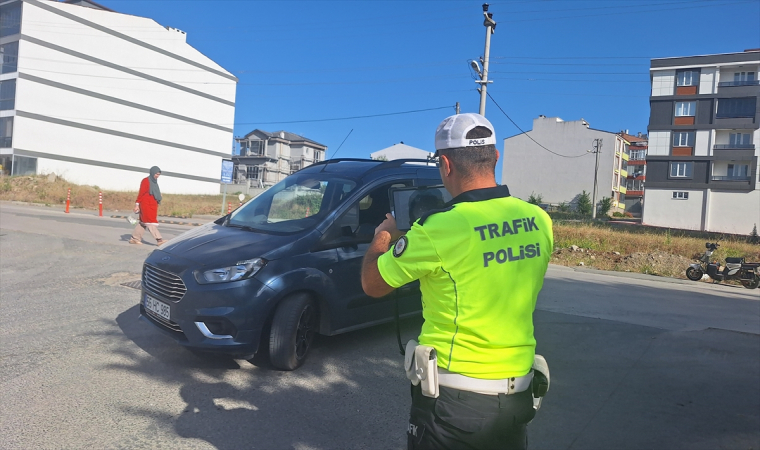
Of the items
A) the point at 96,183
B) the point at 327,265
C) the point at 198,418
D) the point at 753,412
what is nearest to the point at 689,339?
the point at 753,412

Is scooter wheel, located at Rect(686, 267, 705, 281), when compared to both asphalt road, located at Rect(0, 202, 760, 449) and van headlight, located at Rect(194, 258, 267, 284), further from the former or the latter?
van headlight, located at Rect(194, 258, 267, 284)

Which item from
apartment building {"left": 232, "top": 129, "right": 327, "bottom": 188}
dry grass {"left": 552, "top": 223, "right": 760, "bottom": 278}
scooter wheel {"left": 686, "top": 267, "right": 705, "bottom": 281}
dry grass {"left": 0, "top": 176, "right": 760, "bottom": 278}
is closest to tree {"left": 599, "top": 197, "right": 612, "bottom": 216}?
apartment building {"left": 232, "top": 129, "right": 327, "bottom": 188}

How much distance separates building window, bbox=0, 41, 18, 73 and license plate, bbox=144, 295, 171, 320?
50831mm

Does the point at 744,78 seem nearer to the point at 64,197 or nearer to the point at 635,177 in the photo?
the point at 635,177

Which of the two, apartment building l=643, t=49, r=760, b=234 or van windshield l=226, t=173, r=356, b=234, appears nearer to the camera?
van windshield l=226, t=173, r=356, b=234

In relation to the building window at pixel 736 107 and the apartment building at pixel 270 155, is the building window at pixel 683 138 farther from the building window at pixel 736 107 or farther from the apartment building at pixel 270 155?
the apartment building at pixel 270 155

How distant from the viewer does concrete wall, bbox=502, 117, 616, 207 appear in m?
72.5

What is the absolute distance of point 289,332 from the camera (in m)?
4.75

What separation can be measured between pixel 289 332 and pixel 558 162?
7396 centimetres

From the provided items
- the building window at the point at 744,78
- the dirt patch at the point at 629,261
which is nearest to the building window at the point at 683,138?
the building window at the point at 744,78

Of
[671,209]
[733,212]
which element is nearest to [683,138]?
[671,209]

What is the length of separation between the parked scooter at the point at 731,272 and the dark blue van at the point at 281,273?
12522mm

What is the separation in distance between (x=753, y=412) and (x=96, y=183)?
55.7 metres

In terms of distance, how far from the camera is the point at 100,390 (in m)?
4.38
